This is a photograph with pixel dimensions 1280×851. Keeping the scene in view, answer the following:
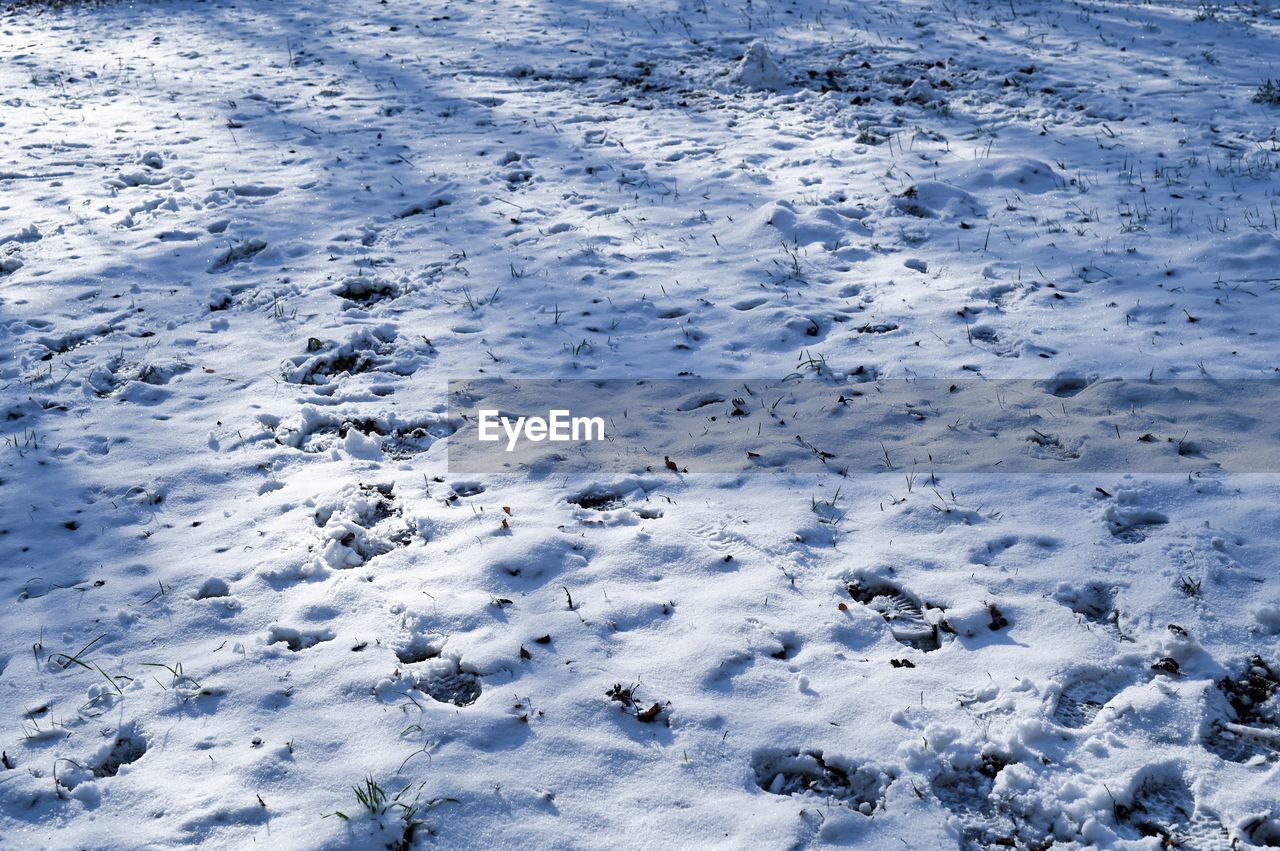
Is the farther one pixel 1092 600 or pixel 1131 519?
pixel 1131 519

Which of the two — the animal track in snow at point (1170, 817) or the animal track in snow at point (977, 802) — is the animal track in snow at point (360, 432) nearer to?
the animal track in snow at point (977, 802)

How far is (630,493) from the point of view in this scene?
16.4ft

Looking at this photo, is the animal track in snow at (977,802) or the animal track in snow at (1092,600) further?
the animal track in snow at (1092,600)

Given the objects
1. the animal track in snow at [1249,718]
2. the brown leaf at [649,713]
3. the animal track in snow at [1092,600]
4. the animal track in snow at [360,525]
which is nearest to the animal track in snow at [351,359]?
the animal track in snow at [360,525]

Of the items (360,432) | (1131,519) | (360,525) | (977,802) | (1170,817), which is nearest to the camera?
(1170,817)

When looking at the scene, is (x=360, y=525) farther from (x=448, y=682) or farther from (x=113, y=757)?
(x=113, y=757)

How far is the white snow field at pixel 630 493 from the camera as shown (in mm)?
3449

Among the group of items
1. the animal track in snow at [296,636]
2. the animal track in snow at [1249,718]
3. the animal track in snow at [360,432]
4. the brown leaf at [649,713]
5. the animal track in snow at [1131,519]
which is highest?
the animal track in snow at [1131,519]

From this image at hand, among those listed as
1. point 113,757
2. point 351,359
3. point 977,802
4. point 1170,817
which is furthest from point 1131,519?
point 351,359

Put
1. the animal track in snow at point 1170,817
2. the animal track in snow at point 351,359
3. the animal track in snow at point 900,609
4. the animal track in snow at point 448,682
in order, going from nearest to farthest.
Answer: the animal track in snow at point 1170,817 < the animal track in snow at point 448,682 < the animal track in snow at point 900,609 < the animal track in snow at point 351,359

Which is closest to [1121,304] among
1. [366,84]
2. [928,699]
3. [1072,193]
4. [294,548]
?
[1072,193]

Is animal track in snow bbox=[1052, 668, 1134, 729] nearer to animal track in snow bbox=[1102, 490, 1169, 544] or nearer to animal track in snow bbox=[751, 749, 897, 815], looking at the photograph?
animal track in snow bbox=[751, 749, 897, 815]

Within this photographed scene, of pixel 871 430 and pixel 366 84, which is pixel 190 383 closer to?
pixel 871 430

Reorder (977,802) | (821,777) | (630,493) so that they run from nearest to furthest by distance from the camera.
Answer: (977,802) → (821,777) → (630,493)
